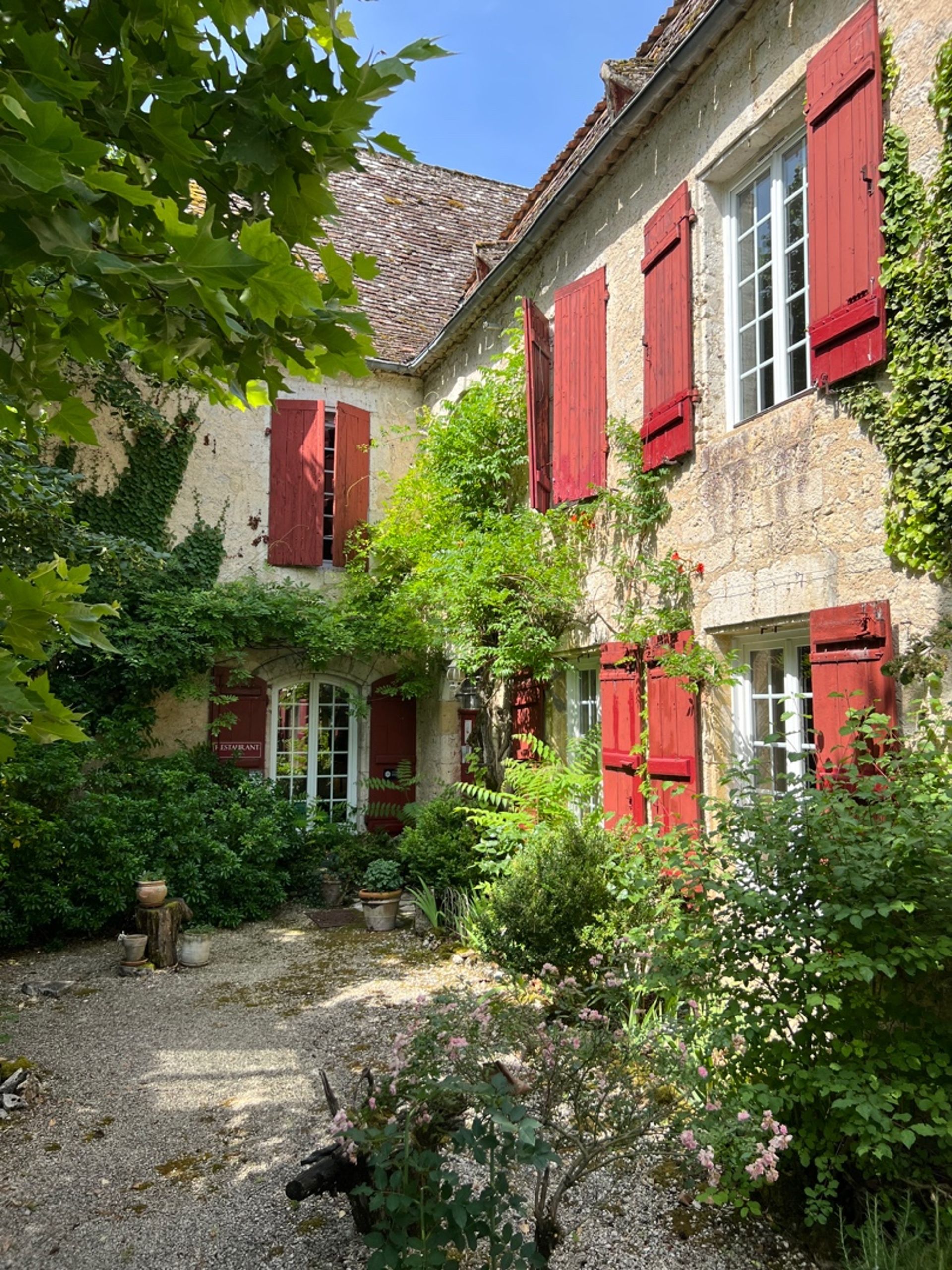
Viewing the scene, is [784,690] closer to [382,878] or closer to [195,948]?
[382,878]

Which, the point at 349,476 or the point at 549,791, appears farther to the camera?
the point at 349,476

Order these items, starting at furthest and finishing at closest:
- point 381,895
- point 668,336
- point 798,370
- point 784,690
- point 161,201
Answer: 1. point 381,895
2. point 668,336
3. point 784,690
4. point 798,370
5. point 161,201

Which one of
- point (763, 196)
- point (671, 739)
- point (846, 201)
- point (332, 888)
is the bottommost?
point (332, 888)

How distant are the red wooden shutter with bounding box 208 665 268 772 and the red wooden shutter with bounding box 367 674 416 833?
1.28 meters

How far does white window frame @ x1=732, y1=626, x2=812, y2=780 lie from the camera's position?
416 centimetres

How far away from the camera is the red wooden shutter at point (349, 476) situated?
9.36 metres

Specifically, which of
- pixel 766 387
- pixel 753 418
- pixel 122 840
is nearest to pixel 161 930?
pixel 122 840

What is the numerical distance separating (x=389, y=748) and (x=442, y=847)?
2601mm

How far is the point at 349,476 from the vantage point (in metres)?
9.48

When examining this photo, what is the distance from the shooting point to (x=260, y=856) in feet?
24.2

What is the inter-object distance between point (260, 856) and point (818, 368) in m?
5.97

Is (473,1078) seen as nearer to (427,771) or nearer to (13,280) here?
(13,280)

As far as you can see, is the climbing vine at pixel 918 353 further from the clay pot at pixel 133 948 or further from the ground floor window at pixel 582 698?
the clay pot at pixel 133 948

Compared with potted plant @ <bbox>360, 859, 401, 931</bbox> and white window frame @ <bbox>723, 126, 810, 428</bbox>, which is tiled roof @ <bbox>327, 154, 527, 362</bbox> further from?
potted plant @ <bbox>360, 859, 401, 931</bbox>
